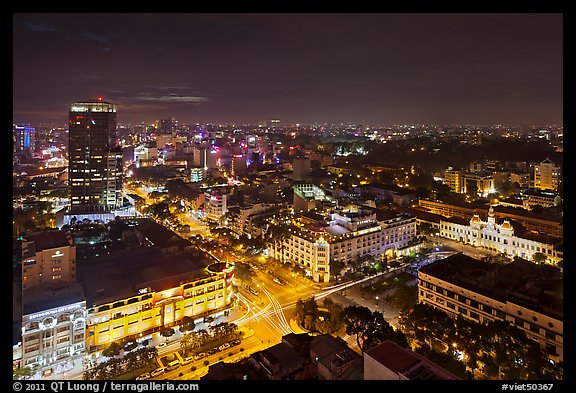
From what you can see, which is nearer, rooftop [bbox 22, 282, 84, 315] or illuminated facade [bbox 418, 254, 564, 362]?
illuminated facade [bbox 418, 254, 564, 362]

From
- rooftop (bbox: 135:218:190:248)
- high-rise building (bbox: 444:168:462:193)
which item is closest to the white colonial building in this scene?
high-rise building (bbox: 444:168:462:193)

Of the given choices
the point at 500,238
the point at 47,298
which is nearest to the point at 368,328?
the point at 47,298

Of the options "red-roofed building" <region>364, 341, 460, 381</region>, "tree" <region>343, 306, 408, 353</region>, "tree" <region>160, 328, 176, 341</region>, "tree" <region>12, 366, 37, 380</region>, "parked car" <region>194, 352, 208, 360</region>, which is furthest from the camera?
"tree" <region>160, 328, 176, 341</region>

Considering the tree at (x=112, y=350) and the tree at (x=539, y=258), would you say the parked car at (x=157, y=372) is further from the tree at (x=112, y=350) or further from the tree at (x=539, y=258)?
the tree at (x=539, y=258)

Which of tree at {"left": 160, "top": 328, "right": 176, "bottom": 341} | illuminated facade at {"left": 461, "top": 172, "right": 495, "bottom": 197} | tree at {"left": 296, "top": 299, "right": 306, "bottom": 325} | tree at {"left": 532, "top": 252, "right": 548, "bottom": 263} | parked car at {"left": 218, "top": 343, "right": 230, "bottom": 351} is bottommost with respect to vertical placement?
parked car at {"left": 218, "top": 343, "right": 230, "bottom": 351}

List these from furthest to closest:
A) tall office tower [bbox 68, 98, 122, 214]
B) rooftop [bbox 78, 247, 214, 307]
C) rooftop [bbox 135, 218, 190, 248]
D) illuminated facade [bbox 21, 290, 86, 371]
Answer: tall office tower [bbox 68, 98, 122, 214] < rooftop [bbox 135, 218, 190, 248] < rooftop [bbox 78, 247, 214, 307] < illuminated facade [bbox 21, 290, 86, 371]

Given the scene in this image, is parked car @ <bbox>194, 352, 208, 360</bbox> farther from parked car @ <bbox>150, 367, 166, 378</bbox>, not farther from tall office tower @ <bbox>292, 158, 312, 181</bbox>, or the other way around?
tall office tower @ <bbox>292, 158, 312, 181</bbox>

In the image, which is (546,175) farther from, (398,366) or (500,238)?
(398,366)
